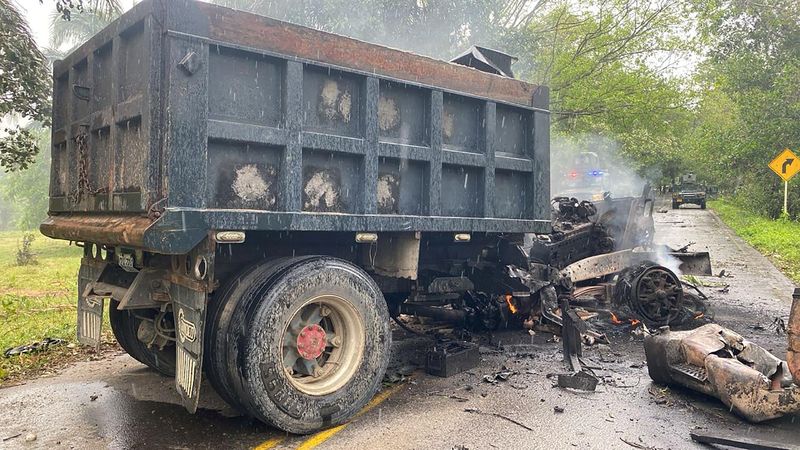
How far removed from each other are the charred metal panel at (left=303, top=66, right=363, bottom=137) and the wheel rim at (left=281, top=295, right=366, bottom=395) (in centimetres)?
119

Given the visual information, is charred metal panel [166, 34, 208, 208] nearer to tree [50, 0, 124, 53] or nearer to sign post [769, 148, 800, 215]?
sign post [769, 148, 800, 215]

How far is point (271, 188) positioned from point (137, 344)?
2181 mm

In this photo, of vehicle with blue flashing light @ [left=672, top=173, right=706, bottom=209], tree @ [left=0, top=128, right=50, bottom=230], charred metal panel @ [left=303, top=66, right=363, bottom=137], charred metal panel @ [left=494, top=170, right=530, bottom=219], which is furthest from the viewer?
vehicle with blue flashing light @ [left=672, top=173, right=706, bottom=209]

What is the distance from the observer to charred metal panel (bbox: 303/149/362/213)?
3826 millimetres

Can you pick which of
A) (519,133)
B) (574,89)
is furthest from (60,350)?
(574,89)

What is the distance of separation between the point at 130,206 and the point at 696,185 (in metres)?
35.5

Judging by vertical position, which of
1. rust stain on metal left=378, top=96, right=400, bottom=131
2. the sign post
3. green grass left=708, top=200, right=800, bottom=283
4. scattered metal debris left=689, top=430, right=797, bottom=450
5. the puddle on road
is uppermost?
the sign post

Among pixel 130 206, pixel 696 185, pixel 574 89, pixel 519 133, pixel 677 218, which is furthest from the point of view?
pixel 696 185

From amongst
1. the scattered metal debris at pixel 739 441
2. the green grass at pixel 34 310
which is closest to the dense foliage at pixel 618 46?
the green grass at pixel 34 310

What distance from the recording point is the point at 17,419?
3.83 m

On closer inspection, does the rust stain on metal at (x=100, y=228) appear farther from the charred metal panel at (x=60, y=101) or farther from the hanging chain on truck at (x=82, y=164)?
the charred metal panel at (x=60, y=101)

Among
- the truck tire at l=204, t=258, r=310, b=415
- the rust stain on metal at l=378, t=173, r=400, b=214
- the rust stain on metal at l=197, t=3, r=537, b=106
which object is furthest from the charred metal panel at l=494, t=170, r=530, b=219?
the truck tire at l=204, t=258, r=310, b=415

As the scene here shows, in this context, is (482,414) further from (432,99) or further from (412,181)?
(432,99)

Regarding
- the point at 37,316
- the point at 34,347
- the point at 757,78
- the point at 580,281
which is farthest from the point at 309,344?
the point at 757,78
